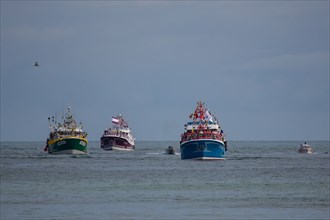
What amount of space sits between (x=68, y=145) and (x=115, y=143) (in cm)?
4783

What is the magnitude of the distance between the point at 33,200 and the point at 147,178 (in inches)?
997

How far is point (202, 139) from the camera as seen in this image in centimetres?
10919

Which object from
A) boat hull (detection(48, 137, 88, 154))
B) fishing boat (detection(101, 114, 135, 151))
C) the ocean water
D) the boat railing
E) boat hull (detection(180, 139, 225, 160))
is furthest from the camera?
fishing boat (detection(101, 114, 135, 151))

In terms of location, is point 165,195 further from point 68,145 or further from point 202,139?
point 68,145

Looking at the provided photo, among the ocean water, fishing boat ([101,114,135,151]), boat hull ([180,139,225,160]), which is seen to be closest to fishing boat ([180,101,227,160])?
boat hull ([180,139,225,160])

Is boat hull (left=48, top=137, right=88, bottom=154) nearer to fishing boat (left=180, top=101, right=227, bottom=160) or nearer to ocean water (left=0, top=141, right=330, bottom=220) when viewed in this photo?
fishing boat (left=180, top=101, right=227, bottom=160)

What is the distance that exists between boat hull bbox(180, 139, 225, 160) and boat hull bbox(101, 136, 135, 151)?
74.1m

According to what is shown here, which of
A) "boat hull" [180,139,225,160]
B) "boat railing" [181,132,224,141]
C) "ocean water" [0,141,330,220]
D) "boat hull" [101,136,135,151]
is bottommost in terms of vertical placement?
"ocean water" [0,141,330,220]

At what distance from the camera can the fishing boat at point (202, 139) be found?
111 meters

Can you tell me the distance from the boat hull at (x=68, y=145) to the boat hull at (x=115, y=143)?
39575 mm

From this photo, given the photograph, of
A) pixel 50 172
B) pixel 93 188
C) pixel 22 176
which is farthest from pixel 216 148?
pixel 93 188

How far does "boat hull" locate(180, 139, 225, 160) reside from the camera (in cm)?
11050

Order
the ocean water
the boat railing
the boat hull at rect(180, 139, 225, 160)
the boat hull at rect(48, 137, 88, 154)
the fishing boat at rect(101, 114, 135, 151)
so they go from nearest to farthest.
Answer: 1. the ocean water
2. the boat hull at rect(180, 139, 225, 160)
3. the boat railing
4. the boat hull at rect(48, 137, 88, 154)
5. the fishing boat at rect(101, 114, 135, 151)

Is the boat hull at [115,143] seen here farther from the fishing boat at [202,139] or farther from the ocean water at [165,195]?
the ocean water at [165,195]
